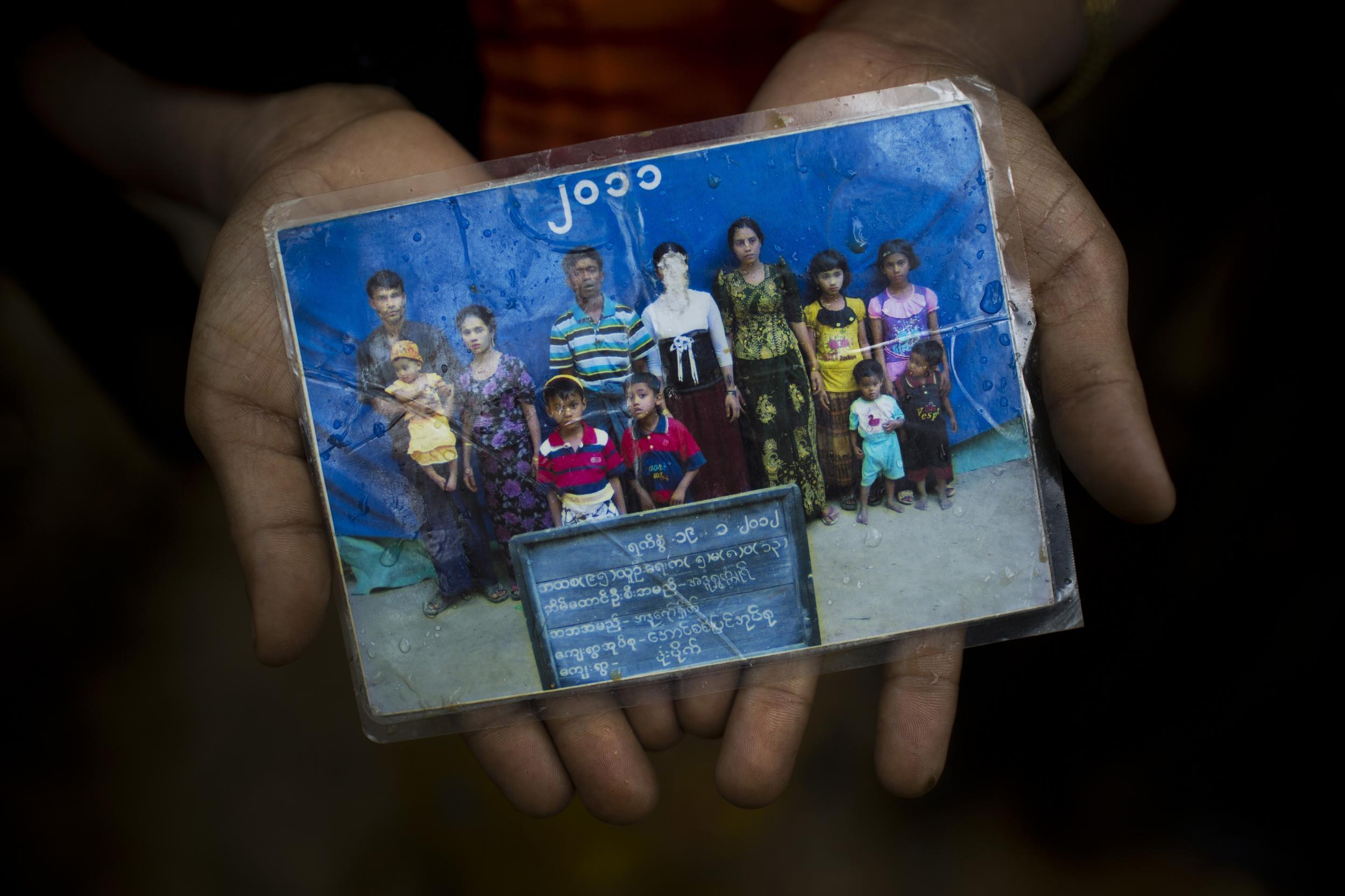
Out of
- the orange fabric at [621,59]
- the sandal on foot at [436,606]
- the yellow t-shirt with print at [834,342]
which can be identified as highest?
the orange fabric at [621,59]

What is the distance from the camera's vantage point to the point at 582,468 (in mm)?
868

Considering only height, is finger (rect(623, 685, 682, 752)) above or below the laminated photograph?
below

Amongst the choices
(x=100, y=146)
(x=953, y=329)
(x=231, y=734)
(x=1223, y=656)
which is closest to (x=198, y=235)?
(x=100, y=146)

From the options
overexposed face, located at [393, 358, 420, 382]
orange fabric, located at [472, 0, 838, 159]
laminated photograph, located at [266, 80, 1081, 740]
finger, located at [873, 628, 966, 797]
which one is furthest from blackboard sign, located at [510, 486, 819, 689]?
A: orange fabric, located at [472, 0, 838, 159]

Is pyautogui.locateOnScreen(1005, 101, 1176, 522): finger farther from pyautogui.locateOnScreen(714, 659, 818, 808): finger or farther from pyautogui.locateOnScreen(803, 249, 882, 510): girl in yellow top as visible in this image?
pyautogui.locateOnScreen(714, 659, 818, 808): finger

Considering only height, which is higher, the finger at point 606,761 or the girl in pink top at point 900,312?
the girl in pink top at point 900,312

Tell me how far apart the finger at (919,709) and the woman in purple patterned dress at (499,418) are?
17.7 inches

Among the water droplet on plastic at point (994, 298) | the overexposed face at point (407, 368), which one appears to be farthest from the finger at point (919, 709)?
the overexposed face at point (407, 368)

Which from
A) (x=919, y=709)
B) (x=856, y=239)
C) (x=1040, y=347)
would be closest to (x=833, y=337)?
(x=856, y=239)

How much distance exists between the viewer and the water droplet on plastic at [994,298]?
869mm

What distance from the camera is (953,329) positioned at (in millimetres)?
875

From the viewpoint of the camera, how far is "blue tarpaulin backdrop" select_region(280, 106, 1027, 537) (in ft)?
2.85

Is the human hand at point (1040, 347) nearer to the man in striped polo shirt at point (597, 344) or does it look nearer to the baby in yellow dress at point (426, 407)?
the man in striped polo shirt at point (597, 344)

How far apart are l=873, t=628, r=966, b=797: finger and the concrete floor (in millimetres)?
35
